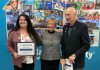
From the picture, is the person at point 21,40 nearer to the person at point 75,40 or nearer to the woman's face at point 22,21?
the woman's face at point 22,21

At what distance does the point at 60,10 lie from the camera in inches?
192

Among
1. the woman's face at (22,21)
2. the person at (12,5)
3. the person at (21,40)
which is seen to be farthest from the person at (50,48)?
the person at (12,5)

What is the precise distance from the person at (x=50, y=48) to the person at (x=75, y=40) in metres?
0.28

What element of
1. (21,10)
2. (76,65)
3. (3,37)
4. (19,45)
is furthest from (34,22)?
(76,65)

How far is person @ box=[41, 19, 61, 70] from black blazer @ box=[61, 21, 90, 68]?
0.96ft

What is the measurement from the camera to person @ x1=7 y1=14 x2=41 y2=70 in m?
4.09

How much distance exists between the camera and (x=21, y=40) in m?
4.11

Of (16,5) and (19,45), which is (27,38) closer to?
(19,45)

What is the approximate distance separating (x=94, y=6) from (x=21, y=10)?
50.1 inches

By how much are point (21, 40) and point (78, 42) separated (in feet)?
2.78

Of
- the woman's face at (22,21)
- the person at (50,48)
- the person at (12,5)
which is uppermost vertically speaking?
the person at (12,5)

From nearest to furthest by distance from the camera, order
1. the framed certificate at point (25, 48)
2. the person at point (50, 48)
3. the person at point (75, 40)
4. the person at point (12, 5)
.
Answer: the person at point (75, 40), the framed certificate at point (25, 48), the person at point (50, 48), the person at point (12, 5)

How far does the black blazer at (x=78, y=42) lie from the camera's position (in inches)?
151

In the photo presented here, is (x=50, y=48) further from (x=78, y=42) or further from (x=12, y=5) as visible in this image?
(x=12, y=5)
